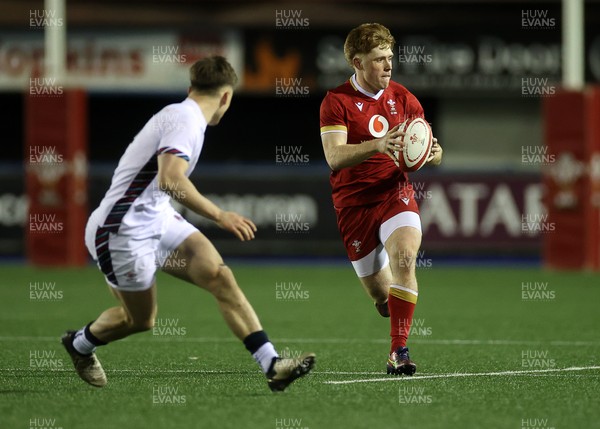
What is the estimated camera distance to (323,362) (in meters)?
8.68

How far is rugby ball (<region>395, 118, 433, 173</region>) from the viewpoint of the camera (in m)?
7.75

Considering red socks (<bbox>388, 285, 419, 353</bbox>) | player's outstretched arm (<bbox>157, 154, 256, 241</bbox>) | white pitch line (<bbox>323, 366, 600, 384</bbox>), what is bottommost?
white pitch line (<bbox>323, 366, 600, 384</bbox>)

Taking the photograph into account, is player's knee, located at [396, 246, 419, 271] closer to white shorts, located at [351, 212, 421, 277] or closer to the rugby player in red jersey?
the rugby player in red jersey

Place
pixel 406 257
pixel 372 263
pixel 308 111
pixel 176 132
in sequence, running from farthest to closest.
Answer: pixel 308 111 → pixel 372 263 → pixel 406 257 → pixel 176 132

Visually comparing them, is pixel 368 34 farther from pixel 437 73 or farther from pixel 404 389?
pixel 437 73

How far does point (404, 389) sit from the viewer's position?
23.7 feet

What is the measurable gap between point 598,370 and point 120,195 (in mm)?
3494

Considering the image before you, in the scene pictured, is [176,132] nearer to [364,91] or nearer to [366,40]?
[366,40]

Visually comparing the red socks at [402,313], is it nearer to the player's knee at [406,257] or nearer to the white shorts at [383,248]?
the player's knee at [406,257]

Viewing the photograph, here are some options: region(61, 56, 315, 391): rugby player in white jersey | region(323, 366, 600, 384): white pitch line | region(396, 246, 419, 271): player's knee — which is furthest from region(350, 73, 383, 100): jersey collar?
region(323, 366, 600, 384): white pitch line

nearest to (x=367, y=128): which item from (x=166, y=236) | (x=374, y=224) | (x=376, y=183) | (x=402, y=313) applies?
(x=376, y=183)

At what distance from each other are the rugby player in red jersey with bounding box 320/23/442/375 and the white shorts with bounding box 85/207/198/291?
58.7 inches

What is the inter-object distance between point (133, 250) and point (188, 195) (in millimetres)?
578

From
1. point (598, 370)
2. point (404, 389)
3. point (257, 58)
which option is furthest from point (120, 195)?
point (257, 58)
